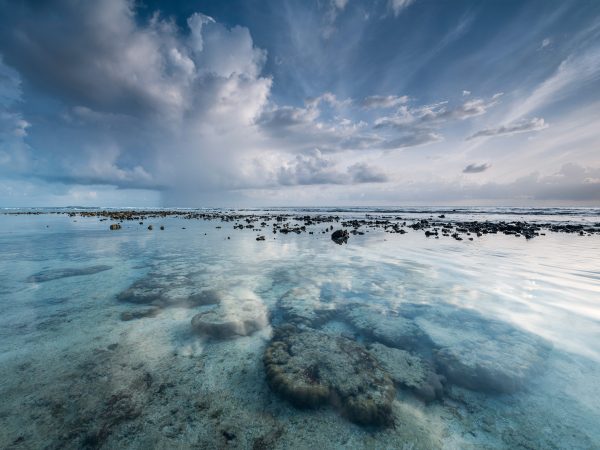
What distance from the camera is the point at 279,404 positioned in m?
4.36

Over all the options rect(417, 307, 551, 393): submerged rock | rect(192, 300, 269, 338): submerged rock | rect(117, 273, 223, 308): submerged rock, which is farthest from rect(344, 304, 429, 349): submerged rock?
rect(117, 273, 223, 308): submerged rock

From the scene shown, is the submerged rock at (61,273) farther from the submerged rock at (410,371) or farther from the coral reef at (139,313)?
the submerged rock at (410,371)

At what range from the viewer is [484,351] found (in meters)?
5.90

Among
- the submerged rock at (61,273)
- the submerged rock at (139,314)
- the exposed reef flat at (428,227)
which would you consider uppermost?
the submerged rock at (61,273)

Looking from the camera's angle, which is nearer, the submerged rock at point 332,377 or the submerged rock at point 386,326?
the submerged rock at point 332,377

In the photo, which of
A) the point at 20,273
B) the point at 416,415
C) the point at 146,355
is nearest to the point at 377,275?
the point at 416,415

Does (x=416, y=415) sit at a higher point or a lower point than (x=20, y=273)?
lower

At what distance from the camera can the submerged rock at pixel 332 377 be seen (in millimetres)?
4227

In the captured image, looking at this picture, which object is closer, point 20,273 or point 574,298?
point 574,298

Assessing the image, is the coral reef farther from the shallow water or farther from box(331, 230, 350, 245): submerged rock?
box(331, 230, 350, 245): submerged rock

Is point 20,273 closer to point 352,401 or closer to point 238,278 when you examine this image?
point 238,278

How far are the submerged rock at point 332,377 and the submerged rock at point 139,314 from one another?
3974mm

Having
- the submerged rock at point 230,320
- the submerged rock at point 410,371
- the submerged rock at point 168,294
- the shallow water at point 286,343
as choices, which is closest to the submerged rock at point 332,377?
the shallow water at point 286,343

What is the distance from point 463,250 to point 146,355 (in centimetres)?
1875
